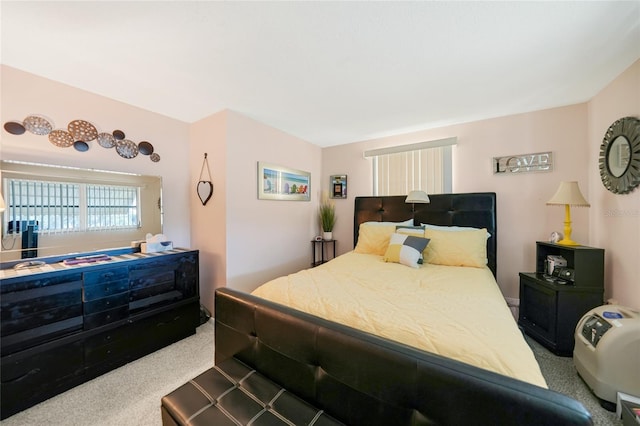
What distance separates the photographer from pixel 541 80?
200 cm

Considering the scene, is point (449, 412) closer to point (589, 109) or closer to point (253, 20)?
point (253, 20)

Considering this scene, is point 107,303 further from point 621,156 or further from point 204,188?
point 621,156

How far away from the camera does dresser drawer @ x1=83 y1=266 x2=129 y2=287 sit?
1.84 metres

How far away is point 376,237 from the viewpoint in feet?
9.73

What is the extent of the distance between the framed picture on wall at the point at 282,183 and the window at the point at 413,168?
1113 millimetres

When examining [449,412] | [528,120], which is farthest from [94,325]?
[528,120]

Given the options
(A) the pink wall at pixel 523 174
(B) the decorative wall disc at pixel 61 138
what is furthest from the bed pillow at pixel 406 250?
(B) the decorative wall disc at pixel 61 138

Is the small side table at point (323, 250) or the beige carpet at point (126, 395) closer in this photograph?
the beige carpet at point (126, 395)

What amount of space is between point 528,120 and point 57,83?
15.9ft

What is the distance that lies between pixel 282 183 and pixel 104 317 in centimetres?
231

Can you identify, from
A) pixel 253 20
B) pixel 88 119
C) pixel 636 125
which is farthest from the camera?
pixel 88 119

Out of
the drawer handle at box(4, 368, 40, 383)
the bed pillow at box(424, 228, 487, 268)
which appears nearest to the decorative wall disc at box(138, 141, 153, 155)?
the drawer handle at box(4, 368, 40, 383)

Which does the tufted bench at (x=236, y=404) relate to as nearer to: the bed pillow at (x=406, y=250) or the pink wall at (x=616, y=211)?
the bed pillow at (x=406, y=250)

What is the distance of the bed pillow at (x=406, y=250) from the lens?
2.32 metres
